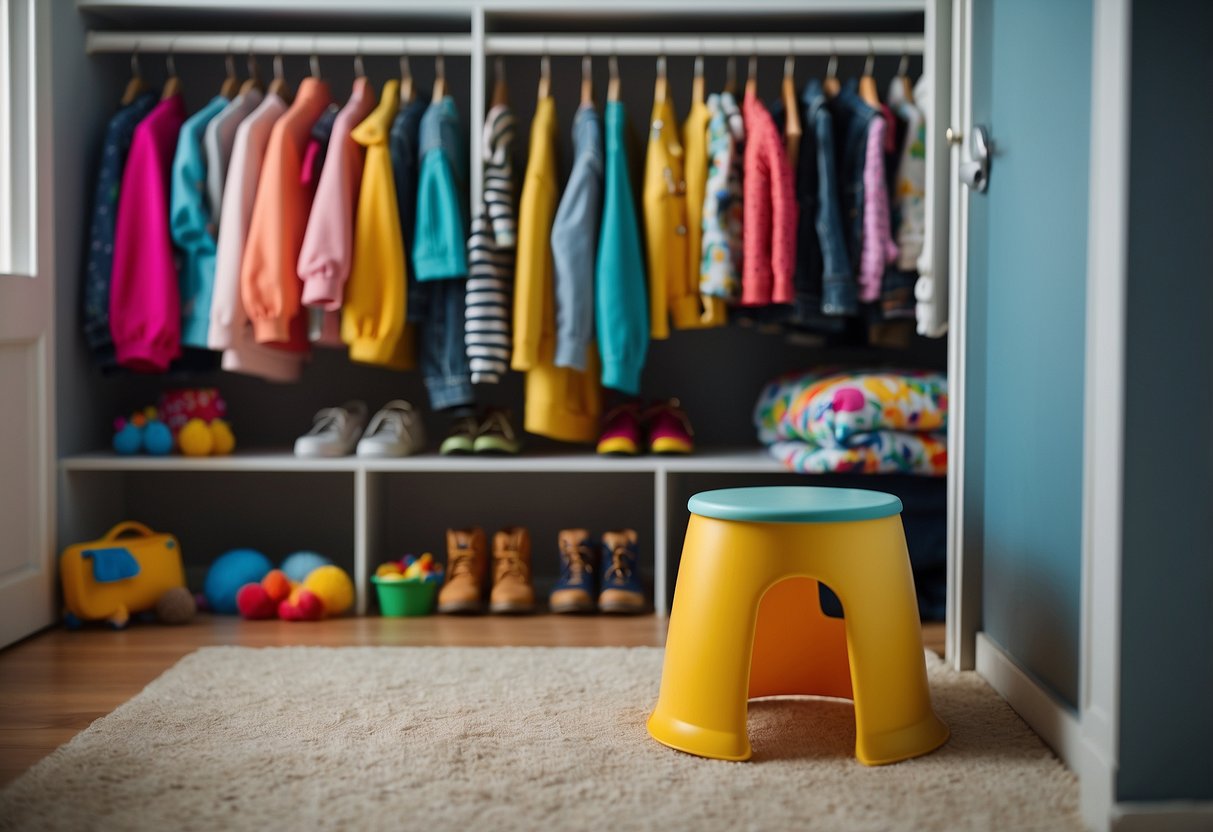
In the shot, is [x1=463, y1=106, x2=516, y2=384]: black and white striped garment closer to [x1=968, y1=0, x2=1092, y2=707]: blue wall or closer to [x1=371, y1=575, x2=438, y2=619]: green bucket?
[x1=371, y1=575, x2=438, y2=619]: green bucket

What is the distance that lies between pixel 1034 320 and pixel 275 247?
1702mm

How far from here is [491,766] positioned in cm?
167

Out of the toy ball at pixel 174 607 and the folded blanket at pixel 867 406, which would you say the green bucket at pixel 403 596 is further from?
the folded blanket at pixel 867 406

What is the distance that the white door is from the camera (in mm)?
2492

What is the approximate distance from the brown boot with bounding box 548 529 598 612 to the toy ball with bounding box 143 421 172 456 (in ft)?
3.24

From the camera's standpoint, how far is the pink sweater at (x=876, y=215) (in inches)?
106

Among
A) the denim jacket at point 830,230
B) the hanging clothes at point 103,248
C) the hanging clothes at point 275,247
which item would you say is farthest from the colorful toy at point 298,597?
the denim jacket at point 830,230

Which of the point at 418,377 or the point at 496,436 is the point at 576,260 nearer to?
the point at 496,436

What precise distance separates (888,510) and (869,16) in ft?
5.20

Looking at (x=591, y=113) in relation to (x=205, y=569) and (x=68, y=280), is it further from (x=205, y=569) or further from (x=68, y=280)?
(x=205, y=569)

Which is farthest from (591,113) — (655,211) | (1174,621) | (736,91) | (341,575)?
(1174,621)

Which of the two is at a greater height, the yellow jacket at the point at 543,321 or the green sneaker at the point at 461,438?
the yellow jacket at the point at 543,321

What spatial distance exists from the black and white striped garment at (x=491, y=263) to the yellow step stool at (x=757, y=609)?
3.58 ft

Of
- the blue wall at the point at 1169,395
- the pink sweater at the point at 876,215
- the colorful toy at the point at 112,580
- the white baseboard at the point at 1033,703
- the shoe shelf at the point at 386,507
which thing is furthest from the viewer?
the shoe shelf at the point at 386,507
